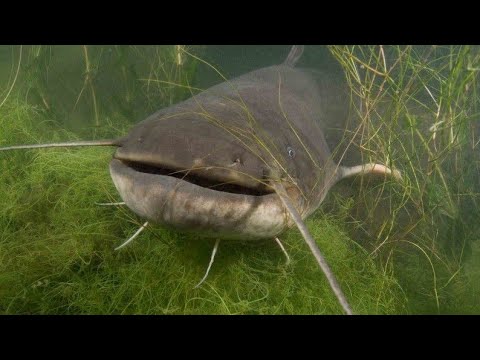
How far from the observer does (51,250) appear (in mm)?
2260

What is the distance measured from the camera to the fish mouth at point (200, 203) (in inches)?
56.4

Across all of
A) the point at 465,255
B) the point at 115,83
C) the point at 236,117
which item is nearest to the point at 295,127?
the point at 236,117

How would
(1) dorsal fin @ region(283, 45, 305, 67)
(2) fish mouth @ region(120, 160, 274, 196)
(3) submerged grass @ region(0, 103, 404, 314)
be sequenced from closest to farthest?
(2) fish mouth @ region(120, 160, 274, 196) < (3) submerged grass @ region(0, 103, 404, 314) < (1) dorsal fin @ region(283, 45, 305, 67)

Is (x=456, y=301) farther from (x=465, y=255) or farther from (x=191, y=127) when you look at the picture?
(x=191, y=127)

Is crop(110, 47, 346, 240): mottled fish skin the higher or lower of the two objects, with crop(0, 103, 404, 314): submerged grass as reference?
higher

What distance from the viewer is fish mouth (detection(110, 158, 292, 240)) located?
4.70 feet

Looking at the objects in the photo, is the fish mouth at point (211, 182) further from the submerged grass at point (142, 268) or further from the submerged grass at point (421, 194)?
the submerged grass at point (421, 194)

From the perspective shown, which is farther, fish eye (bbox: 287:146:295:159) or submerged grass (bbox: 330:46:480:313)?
submerged grass (bbox: 330:46:480:313)

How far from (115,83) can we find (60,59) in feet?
3.99

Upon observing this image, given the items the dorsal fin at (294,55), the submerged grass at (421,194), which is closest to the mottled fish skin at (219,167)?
the submerged grass at (421,194)

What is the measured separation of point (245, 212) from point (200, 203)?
0.18 m

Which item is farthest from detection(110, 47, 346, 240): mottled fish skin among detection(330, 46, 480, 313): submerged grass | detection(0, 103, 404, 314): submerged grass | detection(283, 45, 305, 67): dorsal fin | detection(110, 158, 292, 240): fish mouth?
detection(283, 45, 305, 67): dorsal fin

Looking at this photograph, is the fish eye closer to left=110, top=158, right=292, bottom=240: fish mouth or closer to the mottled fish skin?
the mottled fish skin

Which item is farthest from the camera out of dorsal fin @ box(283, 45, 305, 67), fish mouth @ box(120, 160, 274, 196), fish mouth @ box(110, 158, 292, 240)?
dorsal fin @ box(283, 45, 305, 67)
